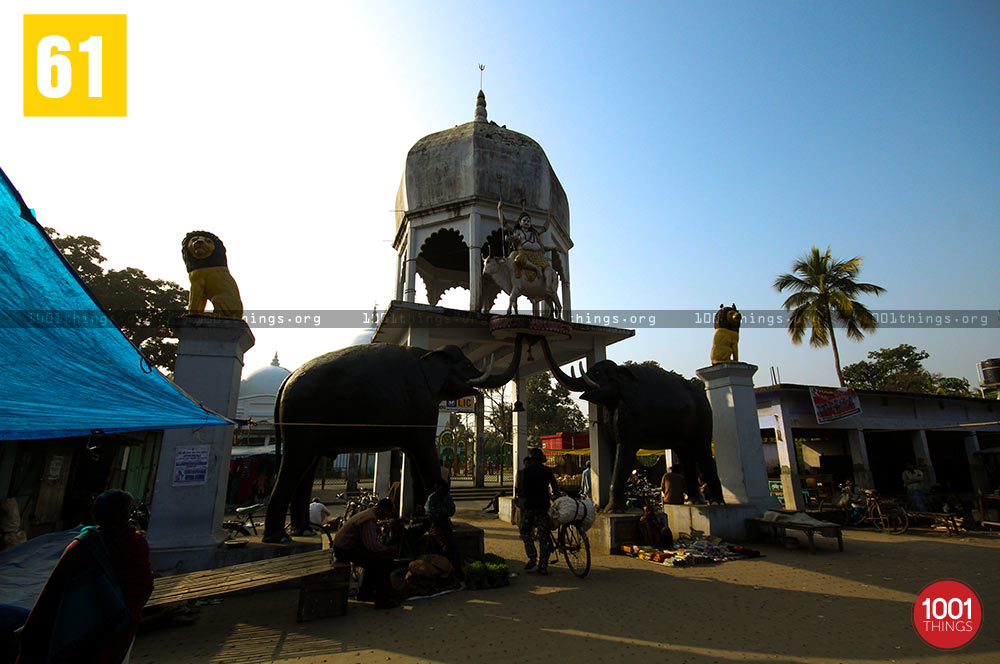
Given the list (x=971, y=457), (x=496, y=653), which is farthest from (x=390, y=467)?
(x=971, y=457)

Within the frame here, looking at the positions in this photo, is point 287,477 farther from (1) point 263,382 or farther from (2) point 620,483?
(1) point 263,382

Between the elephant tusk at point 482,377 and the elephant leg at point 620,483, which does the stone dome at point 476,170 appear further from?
the elephant leg at point 620,483

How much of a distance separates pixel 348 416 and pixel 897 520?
14006mm

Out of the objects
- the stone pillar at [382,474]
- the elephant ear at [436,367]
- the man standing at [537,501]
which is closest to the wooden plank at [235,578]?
the man standing at [537,501]

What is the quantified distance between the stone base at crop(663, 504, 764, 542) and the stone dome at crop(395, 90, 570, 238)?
26.4 ft

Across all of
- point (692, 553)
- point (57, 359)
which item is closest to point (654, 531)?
point (692, 553)

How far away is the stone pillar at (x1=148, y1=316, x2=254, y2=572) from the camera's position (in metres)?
6.54

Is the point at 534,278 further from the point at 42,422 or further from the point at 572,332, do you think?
the point at 42,422

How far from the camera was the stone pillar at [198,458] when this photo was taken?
6.54 meters

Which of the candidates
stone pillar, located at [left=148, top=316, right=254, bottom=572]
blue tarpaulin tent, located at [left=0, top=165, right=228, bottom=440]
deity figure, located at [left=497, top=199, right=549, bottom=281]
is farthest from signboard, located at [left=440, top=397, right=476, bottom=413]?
blue tarpaulin tent, located at [left=0, top=165, right=228, bottom=440]

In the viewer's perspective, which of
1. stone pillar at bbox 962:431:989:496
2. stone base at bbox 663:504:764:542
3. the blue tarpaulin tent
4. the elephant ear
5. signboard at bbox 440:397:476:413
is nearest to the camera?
the blue tarpaulin tent

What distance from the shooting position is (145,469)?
58.3 feet

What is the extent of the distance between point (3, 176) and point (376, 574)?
5.37 m

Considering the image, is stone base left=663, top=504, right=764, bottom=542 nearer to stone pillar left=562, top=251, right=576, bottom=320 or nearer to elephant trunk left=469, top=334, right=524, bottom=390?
elephant trunk left=469, top=334, right=524, bottom=390
